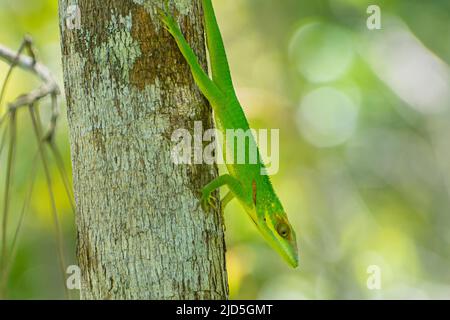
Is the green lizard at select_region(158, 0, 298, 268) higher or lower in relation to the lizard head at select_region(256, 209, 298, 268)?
higher

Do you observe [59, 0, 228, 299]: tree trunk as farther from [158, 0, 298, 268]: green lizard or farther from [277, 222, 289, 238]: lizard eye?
[277, 222, 289, 238]: lizard eye

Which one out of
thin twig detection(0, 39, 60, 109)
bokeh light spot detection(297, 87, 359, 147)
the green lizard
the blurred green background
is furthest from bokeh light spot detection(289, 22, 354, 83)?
thin twig detection(0, 39, 60, 109)

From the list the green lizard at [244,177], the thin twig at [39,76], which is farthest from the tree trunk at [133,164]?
the green lizard at [244,177]

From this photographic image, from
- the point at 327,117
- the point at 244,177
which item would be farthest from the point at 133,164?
the point at 327,117

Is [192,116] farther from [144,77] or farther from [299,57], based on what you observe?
[299,57]

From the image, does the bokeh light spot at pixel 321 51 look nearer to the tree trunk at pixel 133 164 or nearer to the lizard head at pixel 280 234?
the lizard head at pixel 280 234
